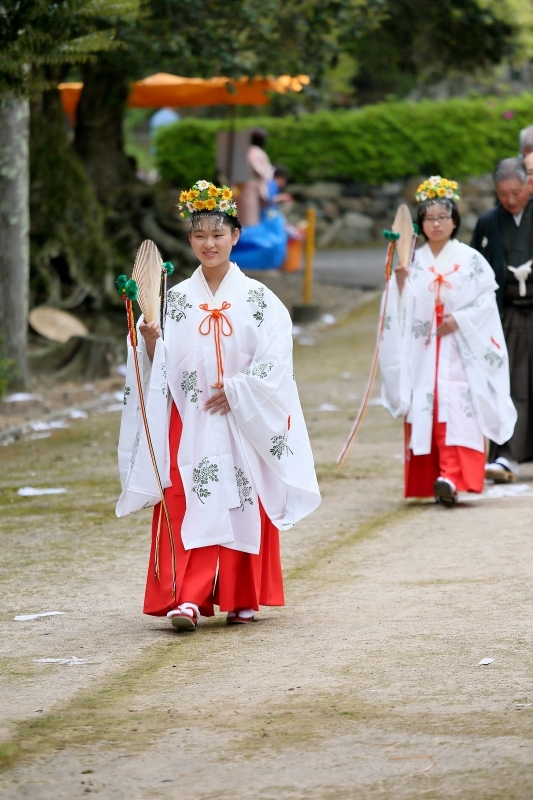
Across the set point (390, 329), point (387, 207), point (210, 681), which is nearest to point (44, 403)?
point (390, 329)

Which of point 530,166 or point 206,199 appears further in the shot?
point 530,166

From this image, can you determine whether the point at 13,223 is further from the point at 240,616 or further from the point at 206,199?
the point at 240,616

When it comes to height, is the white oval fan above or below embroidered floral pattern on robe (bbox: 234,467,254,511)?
above

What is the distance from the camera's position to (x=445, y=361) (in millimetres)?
7961

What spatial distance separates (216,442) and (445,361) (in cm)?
284

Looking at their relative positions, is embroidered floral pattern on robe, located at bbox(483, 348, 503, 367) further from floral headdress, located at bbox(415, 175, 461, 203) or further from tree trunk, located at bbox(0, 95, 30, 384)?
tree trunk, located at bbox(0, 95, 30, 384)

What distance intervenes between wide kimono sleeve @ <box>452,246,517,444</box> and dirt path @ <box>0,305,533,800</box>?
0.46 metres

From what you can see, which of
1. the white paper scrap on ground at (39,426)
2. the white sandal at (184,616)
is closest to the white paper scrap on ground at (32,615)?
the white sandal at (184,616)

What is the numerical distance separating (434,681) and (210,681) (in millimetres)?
715

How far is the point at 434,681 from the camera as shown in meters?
4.44

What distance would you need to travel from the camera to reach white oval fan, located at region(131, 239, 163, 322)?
5402mm

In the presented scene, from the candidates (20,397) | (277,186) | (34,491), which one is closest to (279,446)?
(34,491)

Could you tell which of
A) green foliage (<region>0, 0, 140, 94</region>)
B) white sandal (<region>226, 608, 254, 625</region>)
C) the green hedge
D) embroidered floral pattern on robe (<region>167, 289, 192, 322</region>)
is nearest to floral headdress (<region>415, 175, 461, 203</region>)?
green foliage (<region>0, 0, 140, 94</region>)

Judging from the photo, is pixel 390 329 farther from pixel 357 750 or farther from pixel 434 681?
pixel 357 750
